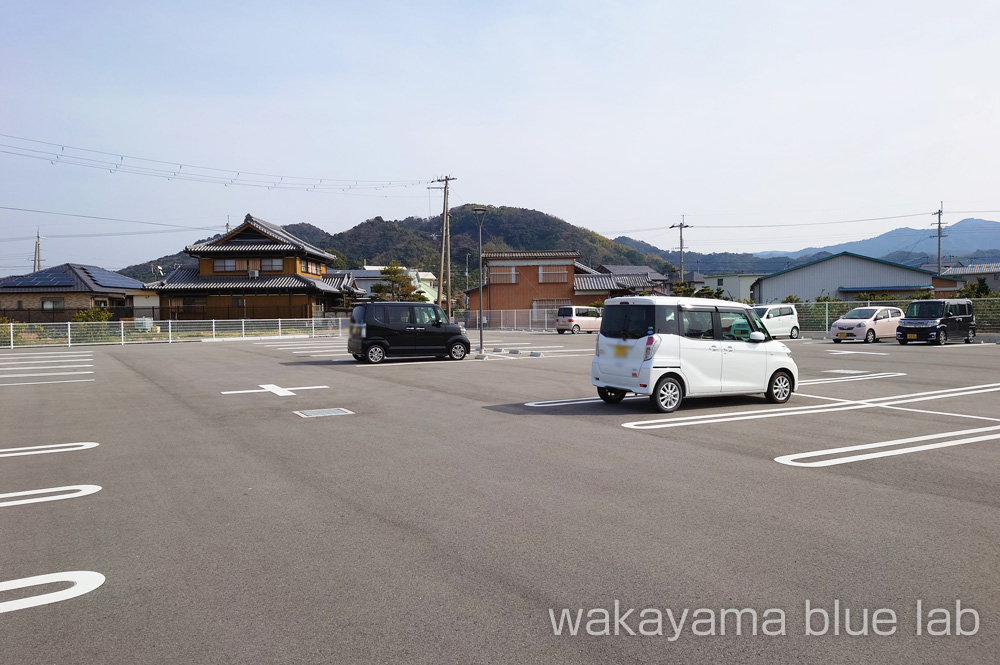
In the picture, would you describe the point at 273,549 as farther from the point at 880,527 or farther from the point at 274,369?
the point at 274,369

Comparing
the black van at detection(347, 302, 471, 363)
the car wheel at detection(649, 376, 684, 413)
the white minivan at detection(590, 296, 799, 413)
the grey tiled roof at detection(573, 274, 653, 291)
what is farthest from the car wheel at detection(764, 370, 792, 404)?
the grey tiled roof at detection(573, 274, 653, 291)

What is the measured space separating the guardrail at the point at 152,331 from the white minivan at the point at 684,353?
3110cm

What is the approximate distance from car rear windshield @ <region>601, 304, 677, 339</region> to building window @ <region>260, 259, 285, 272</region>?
1735 inches

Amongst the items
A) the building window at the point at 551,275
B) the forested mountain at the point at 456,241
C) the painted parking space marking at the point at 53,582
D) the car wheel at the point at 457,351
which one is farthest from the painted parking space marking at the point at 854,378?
the forested mountain at the point at 456,241

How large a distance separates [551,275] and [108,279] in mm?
38314

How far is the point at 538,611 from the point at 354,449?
4.56 m

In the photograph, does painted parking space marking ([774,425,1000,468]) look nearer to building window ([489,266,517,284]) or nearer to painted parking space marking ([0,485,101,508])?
painted parking space marking ([0,485,101,508])

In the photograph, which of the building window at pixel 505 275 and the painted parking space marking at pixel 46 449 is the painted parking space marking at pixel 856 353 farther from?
the building window at pixel 505 275

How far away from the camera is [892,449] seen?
7406mm

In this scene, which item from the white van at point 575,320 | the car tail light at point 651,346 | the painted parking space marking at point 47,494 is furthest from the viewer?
the white van at point 575,320

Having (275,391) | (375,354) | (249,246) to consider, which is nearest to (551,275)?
(249,246)

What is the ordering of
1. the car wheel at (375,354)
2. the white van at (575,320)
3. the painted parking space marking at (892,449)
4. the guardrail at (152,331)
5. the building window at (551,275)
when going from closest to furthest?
the painted parking space marking at (892,449) → the car wheel at (375,354) → the guardrail at (152,331) → the white van at (575,320) → the building window at (551,275)

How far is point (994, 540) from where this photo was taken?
447 cm

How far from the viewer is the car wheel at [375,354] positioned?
63.8 feet
